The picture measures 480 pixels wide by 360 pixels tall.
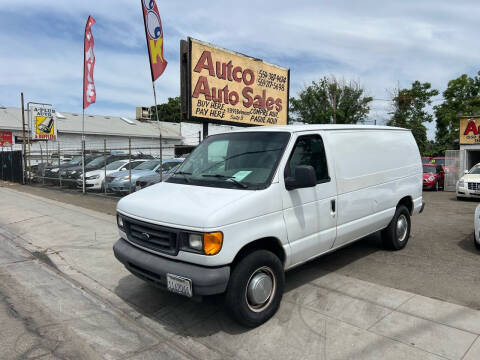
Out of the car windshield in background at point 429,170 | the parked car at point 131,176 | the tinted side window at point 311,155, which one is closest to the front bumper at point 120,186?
the parked car at point 131,176

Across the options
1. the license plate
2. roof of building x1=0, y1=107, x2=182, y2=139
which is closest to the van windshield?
the license plate

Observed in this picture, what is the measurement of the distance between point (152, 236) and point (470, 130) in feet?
64.5

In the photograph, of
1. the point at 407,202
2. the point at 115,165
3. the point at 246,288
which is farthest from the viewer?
the point at 115,165

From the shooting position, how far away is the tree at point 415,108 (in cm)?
3394

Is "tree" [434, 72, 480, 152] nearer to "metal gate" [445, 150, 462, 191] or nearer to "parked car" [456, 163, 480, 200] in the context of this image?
"metal gate" [445, 150, 462, 191]

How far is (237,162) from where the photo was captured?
4121 mm

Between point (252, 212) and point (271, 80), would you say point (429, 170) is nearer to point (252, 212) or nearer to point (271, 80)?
point (271, 80)

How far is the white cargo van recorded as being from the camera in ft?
10.8

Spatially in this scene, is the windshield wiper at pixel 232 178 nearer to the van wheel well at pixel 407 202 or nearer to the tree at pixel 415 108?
the van wheel well at pixel 407 202

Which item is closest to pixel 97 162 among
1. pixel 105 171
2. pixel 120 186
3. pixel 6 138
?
pixel 105 171

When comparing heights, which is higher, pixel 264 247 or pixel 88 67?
Result: pixel 88 67

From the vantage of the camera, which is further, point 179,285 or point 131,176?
point 131,176

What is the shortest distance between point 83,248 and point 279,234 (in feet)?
14.3

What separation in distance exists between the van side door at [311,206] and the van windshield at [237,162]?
21 centimetres
